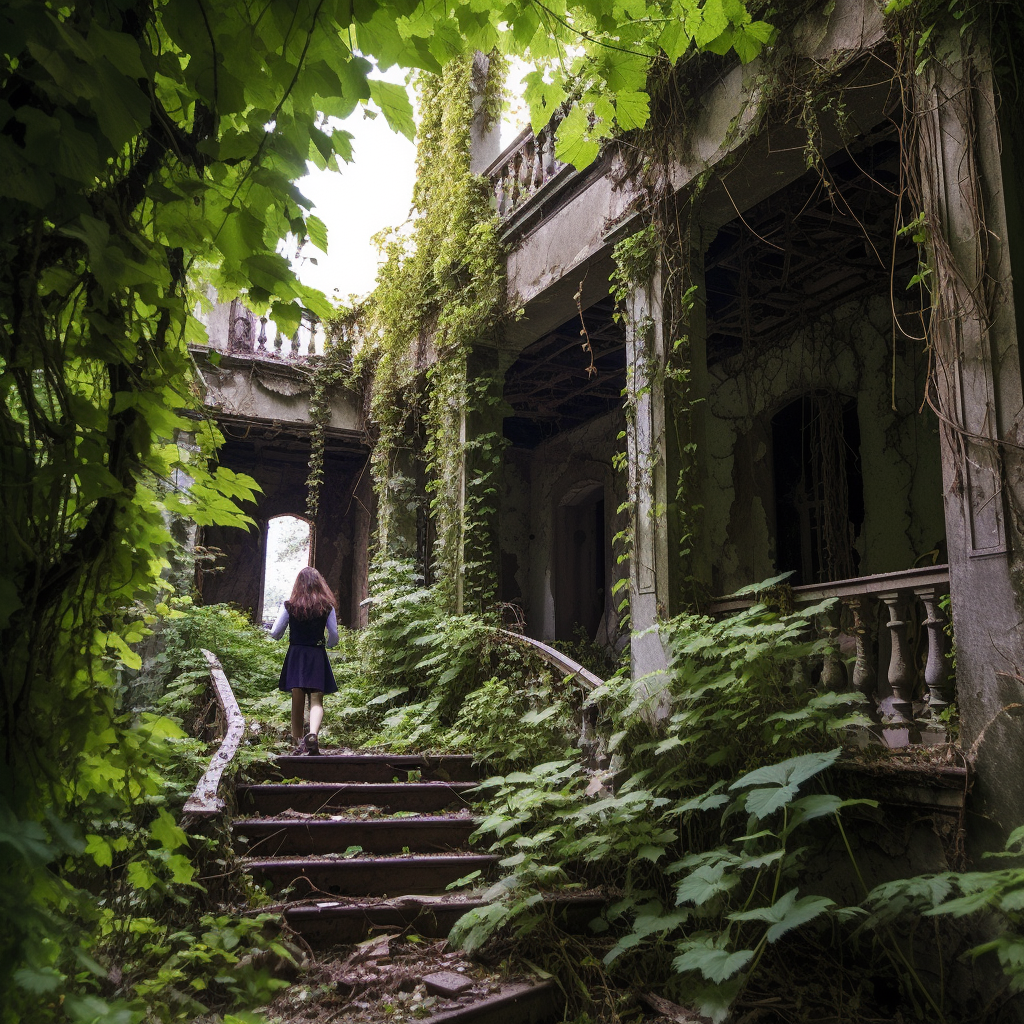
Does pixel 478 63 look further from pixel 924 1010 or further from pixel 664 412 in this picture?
pixel 924 1010

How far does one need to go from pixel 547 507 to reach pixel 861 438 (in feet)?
22.3

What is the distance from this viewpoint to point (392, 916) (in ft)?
15.6

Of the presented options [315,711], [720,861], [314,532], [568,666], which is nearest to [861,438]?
[568,666]

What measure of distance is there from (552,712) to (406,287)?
7.38m

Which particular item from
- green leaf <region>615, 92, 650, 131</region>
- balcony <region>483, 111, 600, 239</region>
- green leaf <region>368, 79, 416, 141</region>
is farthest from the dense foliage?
balcony <region>483, 111, 600, 239</region>

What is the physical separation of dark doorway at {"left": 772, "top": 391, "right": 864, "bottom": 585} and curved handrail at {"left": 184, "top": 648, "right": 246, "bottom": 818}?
225 inches

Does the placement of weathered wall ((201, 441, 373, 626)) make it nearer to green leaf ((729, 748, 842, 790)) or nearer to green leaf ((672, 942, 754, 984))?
green leaf ((729, 748, 842, 790))

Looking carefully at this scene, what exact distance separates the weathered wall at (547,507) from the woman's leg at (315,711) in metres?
6.44

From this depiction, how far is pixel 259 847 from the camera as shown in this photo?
543 cm

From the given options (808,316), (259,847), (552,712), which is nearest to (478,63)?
(808,316)

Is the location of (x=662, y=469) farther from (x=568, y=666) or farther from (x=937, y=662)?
(x=937, y=662)

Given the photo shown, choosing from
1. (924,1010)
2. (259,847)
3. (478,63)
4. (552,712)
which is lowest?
(924,1010)

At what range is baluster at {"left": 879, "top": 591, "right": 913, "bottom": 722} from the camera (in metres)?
4.60

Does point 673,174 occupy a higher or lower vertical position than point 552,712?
higher
